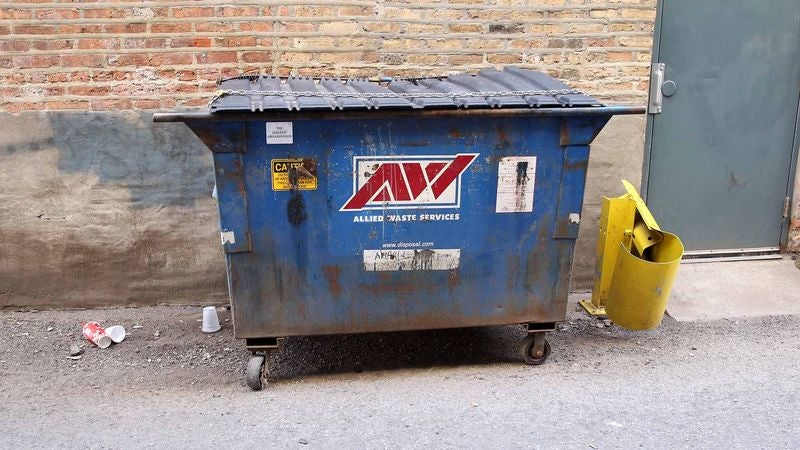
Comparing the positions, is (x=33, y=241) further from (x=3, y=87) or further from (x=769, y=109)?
(x=769, y=109)

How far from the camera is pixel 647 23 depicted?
15.4 ft

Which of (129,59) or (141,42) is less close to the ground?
(141,42)

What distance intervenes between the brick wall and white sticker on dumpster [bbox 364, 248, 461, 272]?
5.12 feet

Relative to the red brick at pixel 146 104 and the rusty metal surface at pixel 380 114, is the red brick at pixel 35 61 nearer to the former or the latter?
the red brick at pixel 146 104

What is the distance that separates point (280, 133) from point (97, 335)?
1985 millimetres

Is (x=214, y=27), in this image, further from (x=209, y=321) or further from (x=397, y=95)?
(x=209, y=321)

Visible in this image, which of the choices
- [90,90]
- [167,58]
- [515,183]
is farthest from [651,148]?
[90,90]

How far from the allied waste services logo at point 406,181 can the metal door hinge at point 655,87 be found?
6.73ft

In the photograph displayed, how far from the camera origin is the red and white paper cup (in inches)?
169

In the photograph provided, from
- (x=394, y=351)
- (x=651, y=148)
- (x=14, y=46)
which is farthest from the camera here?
(x=651, y=148)

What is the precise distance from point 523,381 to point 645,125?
2210mm

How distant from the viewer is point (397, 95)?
3.51m

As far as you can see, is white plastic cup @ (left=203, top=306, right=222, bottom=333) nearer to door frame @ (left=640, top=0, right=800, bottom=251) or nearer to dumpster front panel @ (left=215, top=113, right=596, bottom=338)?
dumpster front panel @ (left=215, top=113, right=596, bottom=338)

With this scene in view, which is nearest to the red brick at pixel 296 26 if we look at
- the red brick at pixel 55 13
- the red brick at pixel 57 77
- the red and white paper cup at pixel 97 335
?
the red brick at pixel 55 13
